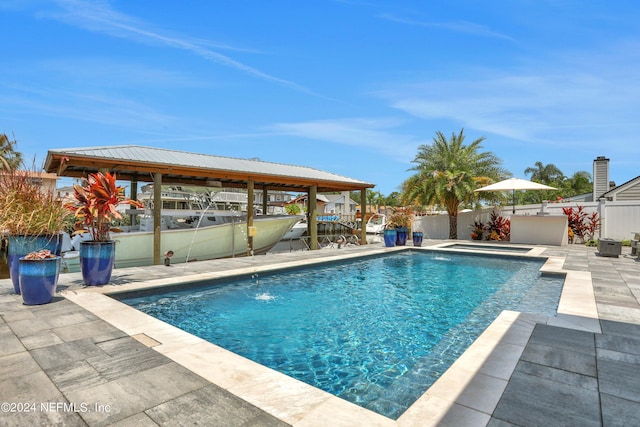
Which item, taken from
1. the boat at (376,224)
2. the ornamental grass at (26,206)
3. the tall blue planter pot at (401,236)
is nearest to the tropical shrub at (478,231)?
the tall blue planter pot at (401,236)

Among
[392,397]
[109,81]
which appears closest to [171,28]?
[109,81]

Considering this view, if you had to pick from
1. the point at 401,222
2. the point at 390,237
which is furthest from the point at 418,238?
the point at 390,237

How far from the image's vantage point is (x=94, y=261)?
569 centimetres

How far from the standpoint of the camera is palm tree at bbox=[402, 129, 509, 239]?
15977 mm

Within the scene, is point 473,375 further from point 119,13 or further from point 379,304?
point 119,13

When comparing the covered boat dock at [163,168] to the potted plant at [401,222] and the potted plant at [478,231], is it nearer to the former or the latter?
the potted plant at [401,222]

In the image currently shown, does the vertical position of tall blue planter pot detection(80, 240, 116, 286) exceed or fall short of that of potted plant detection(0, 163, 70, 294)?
it falls short

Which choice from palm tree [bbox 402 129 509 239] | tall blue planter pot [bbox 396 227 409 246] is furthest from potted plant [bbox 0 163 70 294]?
palm tree [bbox 402 129 509 239]

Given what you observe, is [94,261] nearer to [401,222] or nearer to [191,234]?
[191,234]

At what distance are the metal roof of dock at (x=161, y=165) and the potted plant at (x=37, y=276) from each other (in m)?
2.99

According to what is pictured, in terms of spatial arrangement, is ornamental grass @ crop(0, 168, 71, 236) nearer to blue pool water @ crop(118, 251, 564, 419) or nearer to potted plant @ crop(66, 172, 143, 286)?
potted plant @ crop(66, 172, 143, 286)

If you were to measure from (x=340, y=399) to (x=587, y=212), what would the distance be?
54.2 feet

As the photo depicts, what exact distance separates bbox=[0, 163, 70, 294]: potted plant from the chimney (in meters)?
24.0

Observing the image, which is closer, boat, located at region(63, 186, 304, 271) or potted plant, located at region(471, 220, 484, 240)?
boat, located at region(63, 186, 304, 271)
